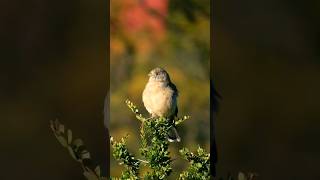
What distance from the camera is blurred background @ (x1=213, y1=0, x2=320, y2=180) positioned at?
291 centimetres

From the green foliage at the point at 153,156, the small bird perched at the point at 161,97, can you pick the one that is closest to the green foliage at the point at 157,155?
the green foliage at the point at 153,156

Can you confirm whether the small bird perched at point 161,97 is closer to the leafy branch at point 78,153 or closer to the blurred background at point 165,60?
the blurred background at point 165,60

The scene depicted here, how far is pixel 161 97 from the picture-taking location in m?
2.89

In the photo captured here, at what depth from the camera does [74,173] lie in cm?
288

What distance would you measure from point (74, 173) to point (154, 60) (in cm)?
52

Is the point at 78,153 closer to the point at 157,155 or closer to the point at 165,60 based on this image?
the point at 157,155

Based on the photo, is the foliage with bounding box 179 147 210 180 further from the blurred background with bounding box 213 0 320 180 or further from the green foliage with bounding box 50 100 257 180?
the blurred background with bounding box 213 0 320 180

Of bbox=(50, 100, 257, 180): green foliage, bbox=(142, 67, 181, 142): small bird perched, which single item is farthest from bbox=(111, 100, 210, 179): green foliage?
bbox=(142, 67, 181, 142): small bird perched

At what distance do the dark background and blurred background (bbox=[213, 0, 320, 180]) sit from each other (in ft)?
1.53

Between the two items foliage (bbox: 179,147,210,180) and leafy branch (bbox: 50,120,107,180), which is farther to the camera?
foliage (bbox: 179,147,210,180)

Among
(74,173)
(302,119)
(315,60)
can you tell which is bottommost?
(74,173)

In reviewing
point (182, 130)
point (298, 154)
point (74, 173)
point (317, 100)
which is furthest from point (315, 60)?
point (74, 173)

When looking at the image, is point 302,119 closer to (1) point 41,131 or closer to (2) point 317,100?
(2) point 317,100

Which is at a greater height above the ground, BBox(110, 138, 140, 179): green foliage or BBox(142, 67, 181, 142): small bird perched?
BBox(142, 67, 181, 142): small bird perched
